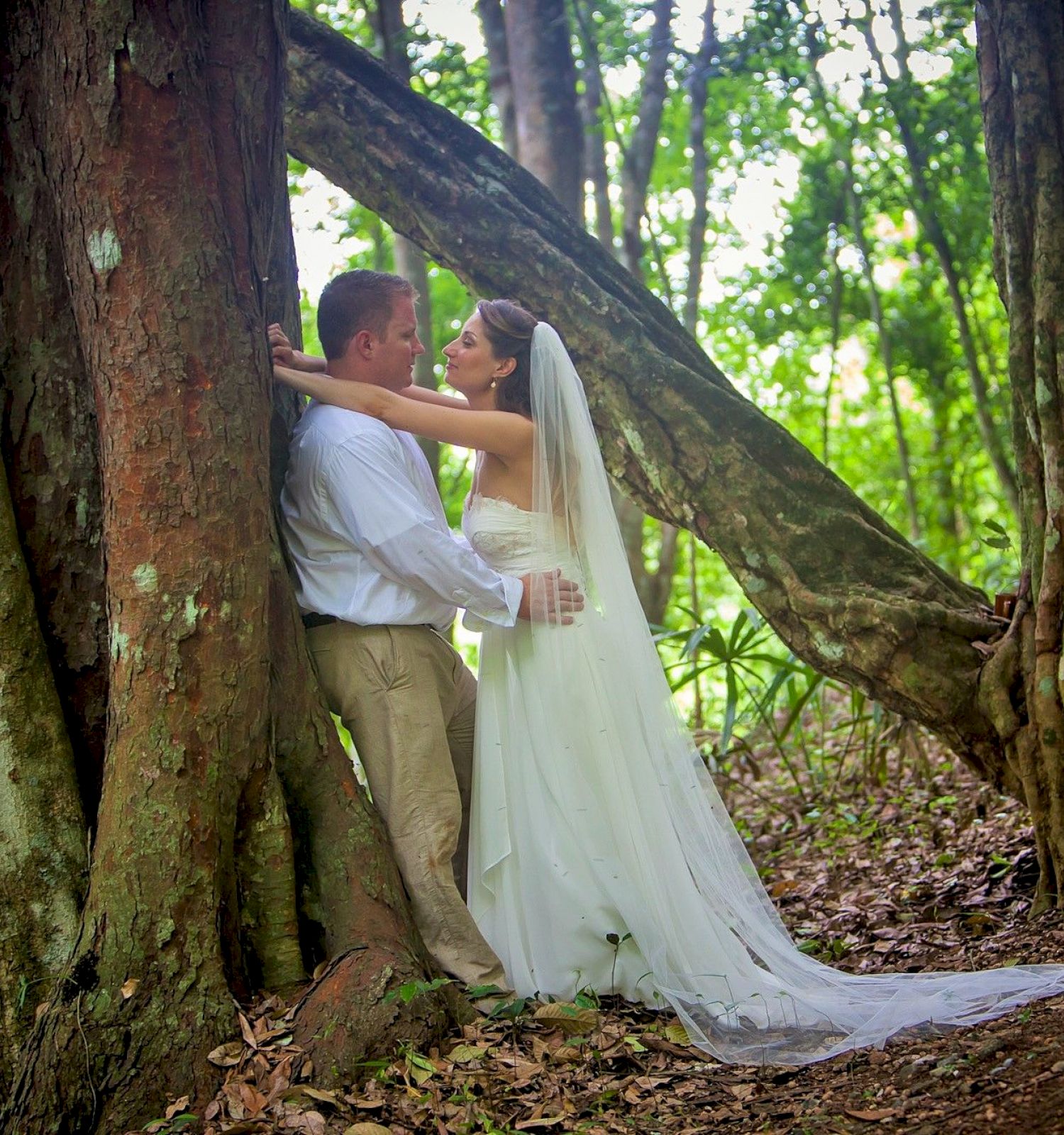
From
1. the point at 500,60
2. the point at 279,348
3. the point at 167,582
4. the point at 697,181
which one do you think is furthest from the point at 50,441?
the point at 697,181

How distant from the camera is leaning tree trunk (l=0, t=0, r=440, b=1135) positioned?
2.65m

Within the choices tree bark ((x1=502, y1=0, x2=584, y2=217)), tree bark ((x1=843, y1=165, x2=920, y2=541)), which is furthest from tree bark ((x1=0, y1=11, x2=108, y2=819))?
tree bark ((x1=843, y1=165, x2=920, y2=541))

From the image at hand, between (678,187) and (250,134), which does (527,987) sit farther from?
(678,187)

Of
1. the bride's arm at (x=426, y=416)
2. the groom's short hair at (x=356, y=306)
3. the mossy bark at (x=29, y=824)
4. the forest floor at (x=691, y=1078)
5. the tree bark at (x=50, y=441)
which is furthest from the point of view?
the groom's short hair at (x=356, y=306)

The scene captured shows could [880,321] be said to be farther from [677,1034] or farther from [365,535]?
[677,1034]

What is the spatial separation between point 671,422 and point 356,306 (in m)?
1.16

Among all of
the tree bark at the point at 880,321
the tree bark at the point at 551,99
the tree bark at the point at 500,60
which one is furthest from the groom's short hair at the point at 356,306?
the tree bark at the point at 880,321

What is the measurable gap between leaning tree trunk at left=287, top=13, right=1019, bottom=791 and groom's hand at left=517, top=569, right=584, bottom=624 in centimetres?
54

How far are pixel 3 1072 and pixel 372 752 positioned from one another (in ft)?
4.09

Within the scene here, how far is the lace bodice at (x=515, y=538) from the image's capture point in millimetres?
3898

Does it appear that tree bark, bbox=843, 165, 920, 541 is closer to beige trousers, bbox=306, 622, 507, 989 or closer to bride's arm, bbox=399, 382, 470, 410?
bride's arm, bbox=399, 382, 470, 410

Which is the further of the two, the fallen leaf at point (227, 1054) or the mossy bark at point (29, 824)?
the mossy bark at point (29, 824)

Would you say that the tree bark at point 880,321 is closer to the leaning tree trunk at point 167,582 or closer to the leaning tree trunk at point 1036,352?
the leaning tree trunk at point 1036,352

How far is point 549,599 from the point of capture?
3.79 metres
